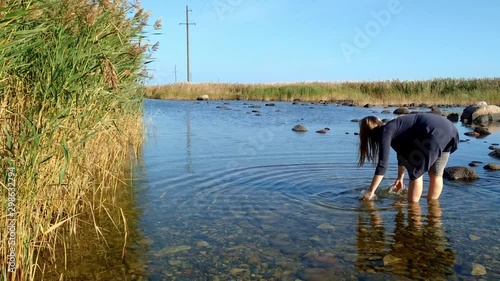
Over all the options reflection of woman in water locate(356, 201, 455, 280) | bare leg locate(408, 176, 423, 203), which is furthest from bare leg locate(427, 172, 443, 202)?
reflection of woman in water locate(356, 201, 455, 280)

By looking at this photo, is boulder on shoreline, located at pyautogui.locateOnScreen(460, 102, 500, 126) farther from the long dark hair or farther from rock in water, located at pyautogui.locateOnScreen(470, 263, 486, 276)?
rock in water, located at pyautogui.locateOnScreen(470, 263, 486, 276)

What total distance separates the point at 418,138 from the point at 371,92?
37.4 meters

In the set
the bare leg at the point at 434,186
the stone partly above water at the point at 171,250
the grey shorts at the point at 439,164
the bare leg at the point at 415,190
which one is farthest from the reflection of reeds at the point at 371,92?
the stone partly above water at the point at 171,250

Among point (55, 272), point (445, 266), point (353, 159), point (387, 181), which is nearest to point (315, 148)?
point (353, 159)

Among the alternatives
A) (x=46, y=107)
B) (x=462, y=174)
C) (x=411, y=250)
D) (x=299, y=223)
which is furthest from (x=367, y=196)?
(x=46, y=107)

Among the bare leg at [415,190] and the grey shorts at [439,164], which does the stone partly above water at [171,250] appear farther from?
the grey shorts at [439,164]

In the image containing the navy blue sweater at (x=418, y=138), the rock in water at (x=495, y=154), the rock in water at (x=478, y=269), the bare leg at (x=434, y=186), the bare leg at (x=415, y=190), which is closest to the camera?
the rock in water at (x=478, y=269)

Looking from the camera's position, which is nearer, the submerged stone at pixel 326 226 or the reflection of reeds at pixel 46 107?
the reflection of reeds at pixel 46 107

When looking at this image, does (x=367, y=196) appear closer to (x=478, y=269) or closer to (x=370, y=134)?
(x=370, y=134)

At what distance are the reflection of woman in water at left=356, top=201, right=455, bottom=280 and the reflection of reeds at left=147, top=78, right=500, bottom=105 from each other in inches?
1275

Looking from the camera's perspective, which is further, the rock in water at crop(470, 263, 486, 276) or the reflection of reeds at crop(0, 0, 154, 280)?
the rock in water at crop(470, 263, 486, 276)

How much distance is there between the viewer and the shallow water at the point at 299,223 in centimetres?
519

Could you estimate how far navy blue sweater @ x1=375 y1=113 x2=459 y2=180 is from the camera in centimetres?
685

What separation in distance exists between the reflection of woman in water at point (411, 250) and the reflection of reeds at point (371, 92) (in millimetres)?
32385
